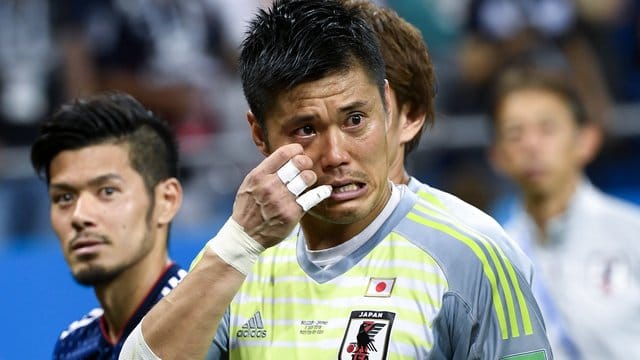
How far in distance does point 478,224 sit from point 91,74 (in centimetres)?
A: 554

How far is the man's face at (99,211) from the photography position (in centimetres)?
407

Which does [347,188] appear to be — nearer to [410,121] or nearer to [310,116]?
[310,116]

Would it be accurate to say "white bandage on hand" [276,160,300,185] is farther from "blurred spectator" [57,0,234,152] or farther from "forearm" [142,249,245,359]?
"blurred spectator" [57,0,234,152]

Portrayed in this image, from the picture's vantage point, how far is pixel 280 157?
8.79 feet

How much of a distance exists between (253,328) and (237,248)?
23 centimetres

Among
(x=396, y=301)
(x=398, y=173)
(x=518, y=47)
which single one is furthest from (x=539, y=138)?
(x=396, y=301)

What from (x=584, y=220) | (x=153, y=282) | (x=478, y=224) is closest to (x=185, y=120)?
(x=584, y=220)

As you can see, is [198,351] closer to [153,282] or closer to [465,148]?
[153,282]

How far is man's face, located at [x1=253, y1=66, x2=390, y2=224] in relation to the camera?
8.88 feet

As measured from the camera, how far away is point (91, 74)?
Answer: 325 inches

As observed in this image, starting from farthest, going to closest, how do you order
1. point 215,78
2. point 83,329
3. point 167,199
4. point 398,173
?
point 215,78 < point 83,329 < point 167,199 < point 398,173

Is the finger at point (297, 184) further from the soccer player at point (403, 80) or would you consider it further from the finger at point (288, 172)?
the soccer player at point (403, 80)

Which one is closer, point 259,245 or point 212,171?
point 259,245

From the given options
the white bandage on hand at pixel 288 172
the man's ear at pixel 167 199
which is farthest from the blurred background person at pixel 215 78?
the white bandage on hand at pixel 288 172
